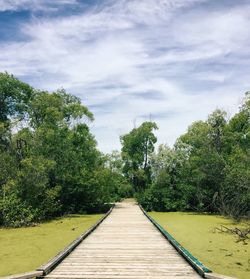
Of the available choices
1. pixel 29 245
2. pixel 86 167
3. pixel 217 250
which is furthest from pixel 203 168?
pixel 29 245

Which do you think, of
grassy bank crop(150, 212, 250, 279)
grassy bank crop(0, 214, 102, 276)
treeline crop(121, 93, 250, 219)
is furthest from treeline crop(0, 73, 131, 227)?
grassy bank crop(150, 212, 250, 279)

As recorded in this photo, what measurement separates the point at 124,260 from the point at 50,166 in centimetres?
1194

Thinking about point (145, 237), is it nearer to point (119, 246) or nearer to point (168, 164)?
point (119, 246)

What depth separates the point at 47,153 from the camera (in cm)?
2045

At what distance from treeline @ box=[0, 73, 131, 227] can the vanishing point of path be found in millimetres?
7015

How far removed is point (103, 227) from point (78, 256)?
5827mm

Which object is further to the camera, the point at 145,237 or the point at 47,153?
the point at 47,153

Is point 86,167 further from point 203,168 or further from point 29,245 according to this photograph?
point 29,245

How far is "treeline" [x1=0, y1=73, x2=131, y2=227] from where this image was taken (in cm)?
1705

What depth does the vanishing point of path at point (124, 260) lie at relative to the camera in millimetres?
6263

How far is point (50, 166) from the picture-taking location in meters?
→ 18.7

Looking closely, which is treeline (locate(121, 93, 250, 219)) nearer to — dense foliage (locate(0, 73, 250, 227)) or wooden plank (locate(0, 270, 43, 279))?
dense foliage (locate(0, 73, 250, 227))

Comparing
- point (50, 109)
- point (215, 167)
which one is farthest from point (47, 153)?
point (215, 167)

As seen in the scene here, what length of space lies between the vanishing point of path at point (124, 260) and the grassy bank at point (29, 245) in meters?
0.89
